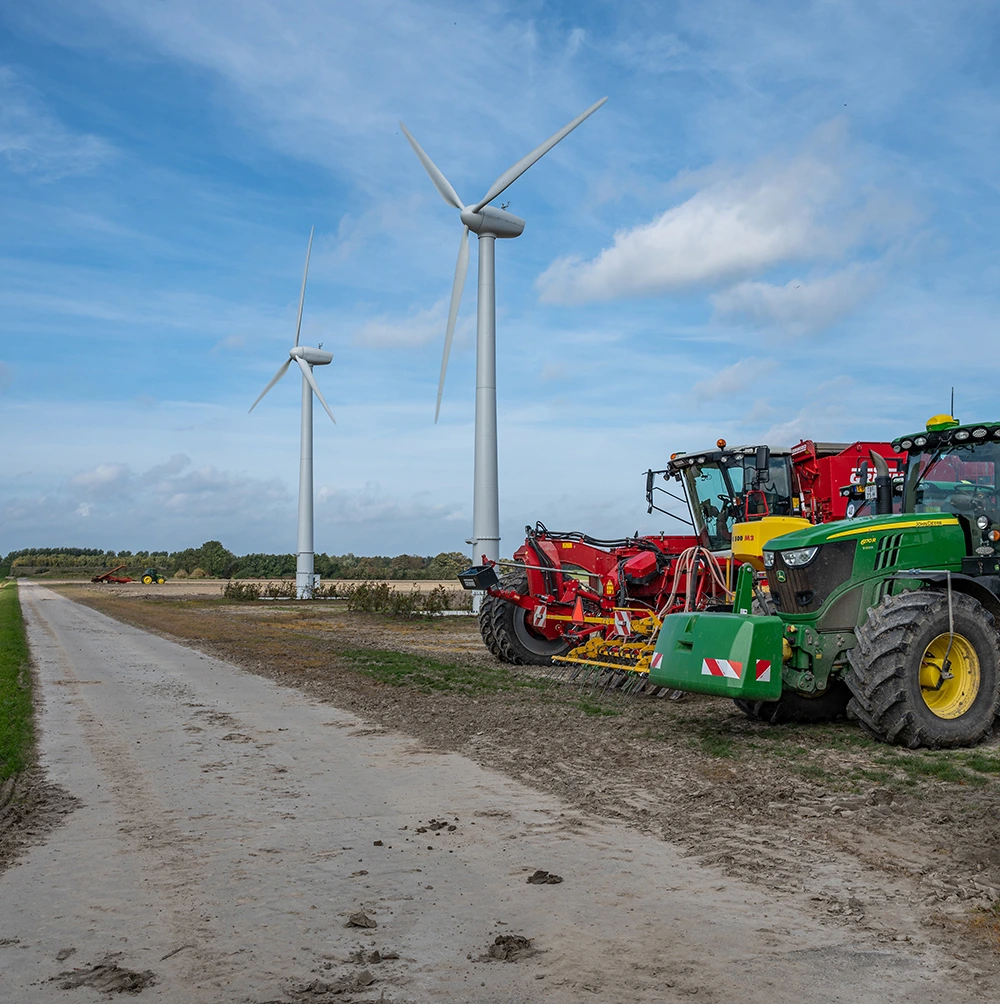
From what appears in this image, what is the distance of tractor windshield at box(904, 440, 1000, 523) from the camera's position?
9.66 metres

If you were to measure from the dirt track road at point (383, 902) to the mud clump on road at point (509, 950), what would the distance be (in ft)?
0.18

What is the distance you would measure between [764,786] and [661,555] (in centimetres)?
775

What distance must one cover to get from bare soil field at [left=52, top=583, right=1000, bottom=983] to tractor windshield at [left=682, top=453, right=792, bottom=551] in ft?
12.6

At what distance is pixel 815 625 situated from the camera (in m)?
8.99

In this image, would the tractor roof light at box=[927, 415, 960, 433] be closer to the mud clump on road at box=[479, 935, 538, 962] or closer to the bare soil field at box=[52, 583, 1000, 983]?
the bare soil field at box=[52, 583, 1000, 983]

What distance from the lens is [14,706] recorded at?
40.2 ft

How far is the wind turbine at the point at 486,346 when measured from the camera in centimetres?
2903

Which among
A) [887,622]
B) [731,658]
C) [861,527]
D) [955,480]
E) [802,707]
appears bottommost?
[802,707]

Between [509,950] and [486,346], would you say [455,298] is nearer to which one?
[486,346]

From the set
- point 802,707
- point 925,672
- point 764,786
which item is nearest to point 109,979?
point 764,786

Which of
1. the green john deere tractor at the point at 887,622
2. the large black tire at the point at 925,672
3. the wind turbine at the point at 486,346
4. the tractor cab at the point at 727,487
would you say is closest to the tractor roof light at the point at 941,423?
the green john deere tractor at the point at 887,622

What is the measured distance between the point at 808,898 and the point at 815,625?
432 centimetres

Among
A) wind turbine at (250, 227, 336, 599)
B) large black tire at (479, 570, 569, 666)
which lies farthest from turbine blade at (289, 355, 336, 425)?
large black tire at (479, 570, 569, 666)

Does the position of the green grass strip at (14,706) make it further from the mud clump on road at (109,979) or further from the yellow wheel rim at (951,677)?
the yellow wheel rim at (951,677)
